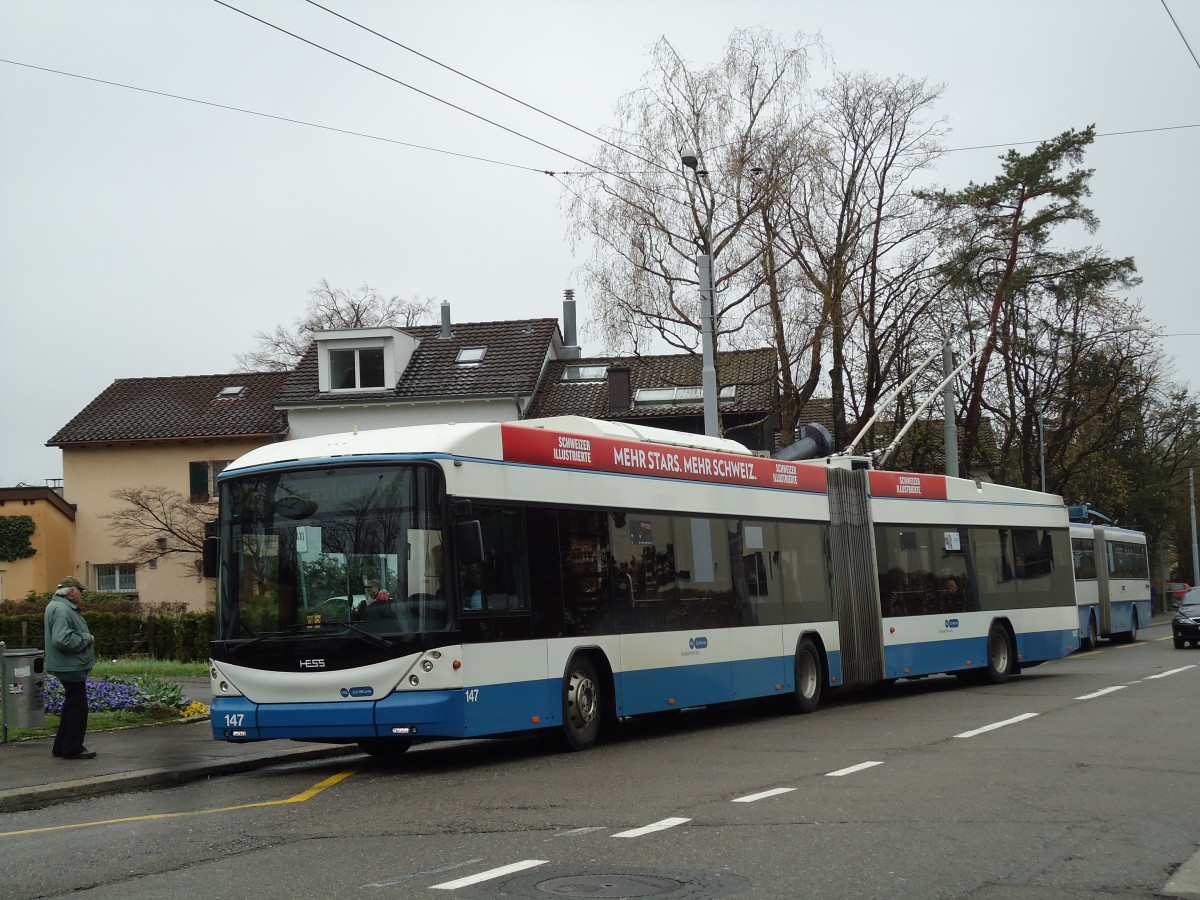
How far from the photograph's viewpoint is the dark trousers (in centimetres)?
1331

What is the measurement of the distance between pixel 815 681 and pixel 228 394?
114ft

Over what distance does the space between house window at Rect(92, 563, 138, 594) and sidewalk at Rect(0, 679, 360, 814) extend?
3222 cm

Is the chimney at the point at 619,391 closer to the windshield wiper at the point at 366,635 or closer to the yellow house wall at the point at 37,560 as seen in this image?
the yellow house wall at the point at 37,560

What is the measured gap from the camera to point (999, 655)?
23062 mm

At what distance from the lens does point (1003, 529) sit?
23359 mm

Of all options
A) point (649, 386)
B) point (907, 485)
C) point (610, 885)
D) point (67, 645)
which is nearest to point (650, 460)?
point (67, 645)

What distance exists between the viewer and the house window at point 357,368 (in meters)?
46.5

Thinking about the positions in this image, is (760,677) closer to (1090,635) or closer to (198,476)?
(1090,635)

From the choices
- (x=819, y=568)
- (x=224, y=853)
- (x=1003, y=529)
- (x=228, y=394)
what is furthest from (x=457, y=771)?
(x=228, y=394)

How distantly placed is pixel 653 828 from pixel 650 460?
294 inches

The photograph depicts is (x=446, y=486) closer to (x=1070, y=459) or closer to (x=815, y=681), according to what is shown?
(x=815, y=681)

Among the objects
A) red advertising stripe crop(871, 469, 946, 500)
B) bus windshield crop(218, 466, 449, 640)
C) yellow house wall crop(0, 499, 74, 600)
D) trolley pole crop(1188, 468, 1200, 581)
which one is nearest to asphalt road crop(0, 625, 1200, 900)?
bus windshield crop(218, 466, 449, 640)

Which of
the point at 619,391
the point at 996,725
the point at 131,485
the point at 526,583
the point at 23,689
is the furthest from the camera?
the point at 619,391

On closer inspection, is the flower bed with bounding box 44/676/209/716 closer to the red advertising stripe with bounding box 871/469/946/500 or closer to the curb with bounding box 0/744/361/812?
the curb with bounding box 0/744/361/812
